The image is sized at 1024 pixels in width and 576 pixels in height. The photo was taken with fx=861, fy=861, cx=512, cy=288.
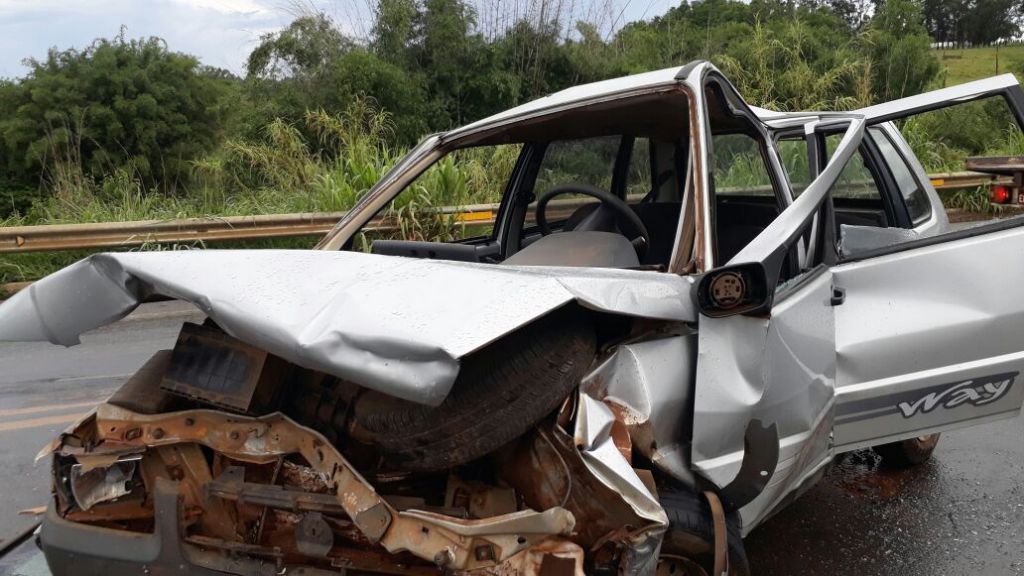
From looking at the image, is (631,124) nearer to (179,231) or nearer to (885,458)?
(885,458)

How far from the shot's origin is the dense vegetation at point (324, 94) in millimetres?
11078

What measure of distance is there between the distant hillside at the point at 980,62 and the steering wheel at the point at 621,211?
932 inches

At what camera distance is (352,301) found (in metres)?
2.19

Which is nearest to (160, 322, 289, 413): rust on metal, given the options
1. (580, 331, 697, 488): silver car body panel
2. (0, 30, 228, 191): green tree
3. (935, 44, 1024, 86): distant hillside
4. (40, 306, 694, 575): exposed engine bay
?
(40, 306, 694, 575): exposed engine bay

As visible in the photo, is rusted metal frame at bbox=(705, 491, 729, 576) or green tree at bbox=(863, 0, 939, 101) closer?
rusted metal frame at bbox=(705, 491, 729, 576)

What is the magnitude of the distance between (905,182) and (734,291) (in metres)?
2.78

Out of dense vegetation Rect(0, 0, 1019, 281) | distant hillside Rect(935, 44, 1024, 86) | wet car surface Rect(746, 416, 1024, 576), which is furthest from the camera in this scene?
distant hillside Rect(935, 44, 1024, 86)

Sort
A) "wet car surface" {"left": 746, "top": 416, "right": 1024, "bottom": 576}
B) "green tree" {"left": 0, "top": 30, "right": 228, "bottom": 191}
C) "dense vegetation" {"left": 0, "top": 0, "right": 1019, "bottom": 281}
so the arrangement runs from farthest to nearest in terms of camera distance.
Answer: "green tree" {"left": 0, "top": 30, "right": 228, "bottom": 191} → "dense vegetation" {"left": 0, "top": 0, "right": 1019, "bottom": 281} → "wet car surface" {"left": 746, "top": 416, "right": 1024, "bottom": 576}

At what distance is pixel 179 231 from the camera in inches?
346

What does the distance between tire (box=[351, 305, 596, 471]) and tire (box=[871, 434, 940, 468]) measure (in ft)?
8.86

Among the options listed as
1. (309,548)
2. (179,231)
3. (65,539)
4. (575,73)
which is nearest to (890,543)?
(309,548)

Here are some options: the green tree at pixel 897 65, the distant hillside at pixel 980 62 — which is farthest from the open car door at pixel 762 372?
the distant hillside at pixel 980 62

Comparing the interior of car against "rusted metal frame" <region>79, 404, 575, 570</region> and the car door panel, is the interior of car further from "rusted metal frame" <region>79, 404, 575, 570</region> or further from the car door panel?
"rusted metal frame" <region>79, 404, 575, 570</region>

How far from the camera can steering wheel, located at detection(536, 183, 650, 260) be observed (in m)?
3.57
